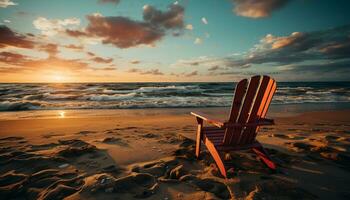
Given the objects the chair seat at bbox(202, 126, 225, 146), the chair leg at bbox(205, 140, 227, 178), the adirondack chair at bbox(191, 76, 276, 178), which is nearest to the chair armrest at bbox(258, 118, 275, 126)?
the adirondack chair at bbox(191, 76, 276, 178)

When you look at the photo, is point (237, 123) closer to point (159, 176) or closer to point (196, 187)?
point (196, 187)

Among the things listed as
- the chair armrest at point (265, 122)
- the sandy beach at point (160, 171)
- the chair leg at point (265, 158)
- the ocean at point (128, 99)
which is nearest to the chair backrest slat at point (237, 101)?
the chair armrest at point (265, 122)

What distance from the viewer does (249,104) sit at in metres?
2.64

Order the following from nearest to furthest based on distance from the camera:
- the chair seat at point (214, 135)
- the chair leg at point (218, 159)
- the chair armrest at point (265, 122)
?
the chair leg at point (218, 159)
the chair armrest at point (265, 122)
the chair seat at point (214, 135)

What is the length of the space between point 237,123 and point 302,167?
135 centimetres

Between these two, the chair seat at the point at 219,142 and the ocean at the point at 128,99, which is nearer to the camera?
the chair seat at the point at 219,142

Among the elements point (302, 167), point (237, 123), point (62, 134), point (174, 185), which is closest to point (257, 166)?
point (302, 167)

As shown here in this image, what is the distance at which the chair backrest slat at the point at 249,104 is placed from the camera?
8.61 ft

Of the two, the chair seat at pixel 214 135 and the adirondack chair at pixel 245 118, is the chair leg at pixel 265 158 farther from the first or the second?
the chair seat at pixel 214 135

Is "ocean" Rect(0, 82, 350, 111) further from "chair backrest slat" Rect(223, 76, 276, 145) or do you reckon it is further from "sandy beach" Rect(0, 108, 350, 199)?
"chair backrest slat" Rect(223, 76, 276, 145)

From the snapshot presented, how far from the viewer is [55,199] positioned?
2053 mm

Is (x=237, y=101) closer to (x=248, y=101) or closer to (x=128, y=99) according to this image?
(x=248, y=101)

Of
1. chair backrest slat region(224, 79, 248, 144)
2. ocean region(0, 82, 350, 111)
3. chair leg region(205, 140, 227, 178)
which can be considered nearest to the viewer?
chair leg region(205, 140, 227, 178)

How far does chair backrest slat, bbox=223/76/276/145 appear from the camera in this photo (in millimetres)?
2623
